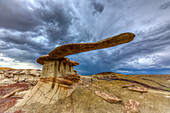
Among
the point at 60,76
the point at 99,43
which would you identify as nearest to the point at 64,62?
the point at 60,76

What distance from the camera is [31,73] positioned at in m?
22.0

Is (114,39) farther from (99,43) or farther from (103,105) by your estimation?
(103,105)

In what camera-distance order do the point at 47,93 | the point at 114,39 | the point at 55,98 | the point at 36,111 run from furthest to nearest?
the point at 47,93, the point at 55,98, the point at 36,111, the point at 114,39

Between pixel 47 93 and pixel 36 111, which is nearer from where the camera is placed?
pixel 36 111

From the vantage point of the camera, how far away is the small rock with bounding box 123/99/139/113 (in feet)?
14.3

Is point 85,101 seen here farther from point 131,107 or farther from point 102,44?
point 102,44

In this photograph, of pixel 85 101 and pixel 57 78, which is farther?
pixel 57 78

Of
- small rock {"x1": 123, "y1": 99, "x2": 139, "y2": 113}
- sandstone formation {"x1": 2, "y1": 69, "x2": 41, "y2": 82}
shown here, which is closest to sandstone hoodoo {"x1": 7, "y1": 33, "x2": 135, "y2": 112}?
small rock {"x1": 123, "y1": 99, "x2": 139, "y2": 113}

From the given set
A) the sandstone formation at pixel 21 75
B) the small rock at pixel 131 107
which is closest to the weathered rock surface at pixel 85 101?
the small rock at pixel 131 107

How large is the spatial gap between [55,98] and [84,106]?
10.2ft

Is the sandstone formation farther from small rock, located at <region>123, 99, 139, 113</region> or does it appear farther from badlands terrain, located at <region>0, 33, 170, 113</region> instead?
small rock, located at <region>123, 99, 139, 113</region>

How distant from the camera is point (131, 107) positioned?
4598mm

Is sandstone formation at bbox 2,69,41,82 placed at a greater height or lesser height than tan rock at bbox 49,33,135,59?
lesser

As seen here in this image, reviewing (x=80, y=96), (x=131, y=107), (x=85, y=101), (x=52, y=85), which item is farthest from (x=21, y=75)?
(x=131, y=107)
